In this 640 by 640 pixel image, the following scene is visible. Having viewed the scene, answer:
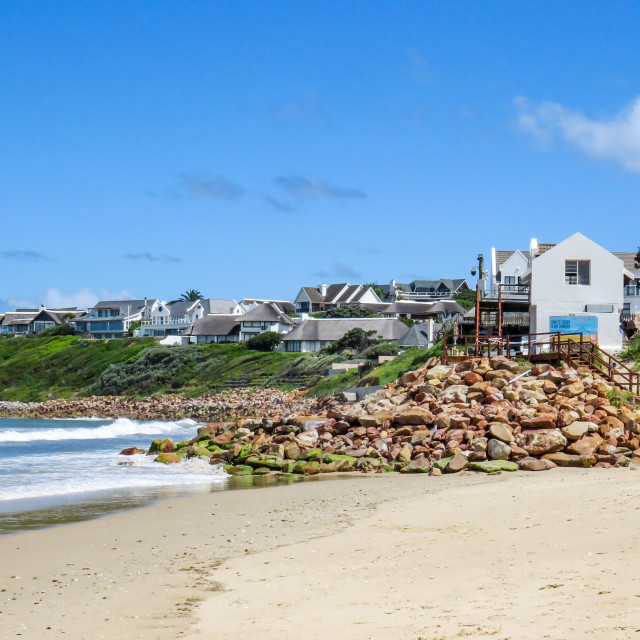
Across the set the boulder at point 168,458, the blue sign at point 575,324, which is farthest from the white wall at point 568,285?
the boulder at point 168,458

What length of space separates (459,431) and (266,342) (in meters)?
73.1

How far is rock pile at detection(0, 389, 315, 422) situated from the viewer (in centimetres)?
6235

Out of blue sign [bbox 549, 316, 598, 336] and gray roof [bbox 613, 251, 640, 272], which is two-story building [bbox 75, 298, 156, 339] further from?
blue sign [bbox 549, 316, 598, 336]

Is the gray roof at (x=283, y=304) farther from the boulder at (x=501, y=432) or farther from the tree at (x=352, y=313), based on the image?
the boulder at (x=501, y=432)

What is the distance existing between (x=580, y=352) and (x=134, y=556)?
64.2ft

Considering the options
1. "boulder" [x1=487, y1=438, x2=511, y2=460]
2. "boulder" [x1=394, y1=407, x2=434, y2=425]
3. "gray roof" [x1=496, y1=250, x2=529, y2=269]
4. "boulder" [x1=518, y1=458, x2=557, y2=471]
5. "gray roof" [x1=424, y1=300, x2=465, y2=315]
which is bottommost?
"boulder" [x1=518, y1=458, x2=557, y2=471]

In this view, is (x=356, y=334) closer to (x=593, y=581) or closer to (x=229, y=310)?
(x=229, y=310)

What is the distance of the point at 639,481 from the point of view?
16.0 metres

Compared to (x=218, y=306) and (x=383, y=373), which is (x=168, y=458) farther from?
(x=218, y=306)

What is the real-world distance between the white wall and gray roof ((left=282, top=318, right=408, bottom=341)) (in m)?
53.6

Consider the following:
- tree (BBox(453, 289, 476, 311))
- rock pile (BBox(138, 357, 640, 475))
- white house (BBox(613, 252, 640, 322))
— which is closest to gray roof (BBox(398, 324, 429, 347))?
white house (BBox(613, 252, 640, 322))

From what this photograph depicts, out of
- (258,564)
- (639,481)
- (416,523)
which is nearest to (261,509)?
(416,523)

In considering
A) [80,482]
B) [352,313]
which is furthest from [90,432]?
[352,313]

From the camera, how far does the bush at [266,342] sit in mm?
94062
